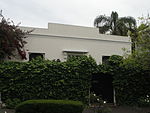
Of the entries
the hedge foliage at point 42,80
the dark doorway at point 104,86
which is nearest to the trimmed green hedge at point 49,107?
the hedge foliage at point 42,80

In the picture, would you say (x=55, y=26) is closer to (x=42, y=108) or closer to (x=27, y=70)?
(x=27, y=70)

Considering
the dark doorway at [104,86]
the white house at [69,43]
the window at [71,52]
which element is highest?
the white house at [69,43]

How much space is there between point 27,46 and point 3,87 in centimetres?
431

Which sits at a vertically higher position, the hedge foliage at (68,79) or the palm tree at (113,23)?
the palm tree at (113,23)

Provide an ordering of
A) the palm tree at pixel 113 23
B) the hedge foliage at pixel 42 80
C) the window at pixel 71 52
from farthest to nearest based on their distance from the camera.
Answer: the palm tree at pixel 113 23
the window at pixel 71 52
the hedge foliage at pixel 42 80

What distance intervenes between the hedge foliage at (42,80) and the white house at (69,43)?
3431 millimetres

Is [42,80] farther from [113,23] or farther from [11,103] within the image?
[113,23]

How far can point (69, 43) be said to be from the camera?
19.8m

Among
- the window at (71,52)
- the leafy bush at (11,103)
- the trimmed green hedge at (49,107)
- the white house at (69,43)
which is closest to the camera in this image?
the trimmed green hedge at (49,107)

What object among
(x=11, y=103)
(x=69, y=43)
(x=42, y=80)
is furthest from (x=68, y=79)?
(x=69, y=43)

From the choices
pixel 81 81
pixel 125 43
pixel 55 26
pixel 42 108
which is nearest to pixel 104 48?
pixel 125 43

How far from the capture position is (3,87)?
1499 cm

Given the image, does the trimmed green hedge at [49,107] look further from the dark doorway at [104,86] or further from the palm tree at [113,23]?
the palm tree at [113,23]

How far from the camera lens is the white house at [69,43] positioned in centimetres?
1889
